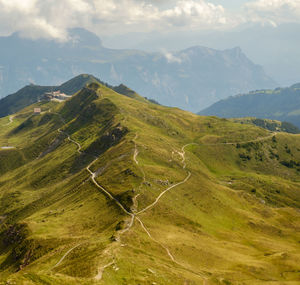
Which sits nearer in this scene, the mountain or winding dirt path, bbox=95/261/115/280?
winding dirt path, bbox=95/261/115/280

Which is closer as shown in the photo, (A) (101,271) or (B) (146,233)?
(A) (101,271)

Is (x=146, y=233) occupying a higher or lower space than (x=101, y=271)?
lower

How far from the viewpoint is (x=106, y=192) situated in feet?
487

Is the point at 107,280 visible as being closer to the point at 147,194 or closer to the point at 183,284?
the point at 183,284

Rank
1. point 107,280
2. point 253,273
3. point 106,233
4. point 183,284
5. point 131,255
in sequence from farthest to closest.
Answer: point 106,233, point 253,273, point 131,255, point 183,284, point 107,280

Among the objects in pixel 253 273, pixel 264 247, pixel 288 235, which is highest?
pixel 253 273

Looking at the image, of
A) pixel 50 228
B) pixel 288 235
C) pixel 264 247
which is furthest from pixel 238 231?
pixel 50 228

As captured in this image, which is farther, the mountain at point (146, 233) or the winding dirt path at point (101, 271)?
the mountain at point (146, 233)

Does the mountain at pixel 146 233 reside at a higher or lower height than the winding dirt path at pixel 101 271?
lower

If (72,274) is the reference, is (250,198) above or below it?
below

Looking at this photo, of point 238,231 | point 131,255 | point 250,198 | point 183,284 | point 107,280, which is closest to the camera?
point 107,280

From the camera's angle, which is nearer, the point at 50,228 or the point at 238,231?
the point at 50,228

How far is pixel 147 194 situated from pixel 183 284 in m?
63.2

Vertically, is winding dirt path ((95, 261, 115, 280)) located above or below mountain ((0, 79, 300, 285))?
above
